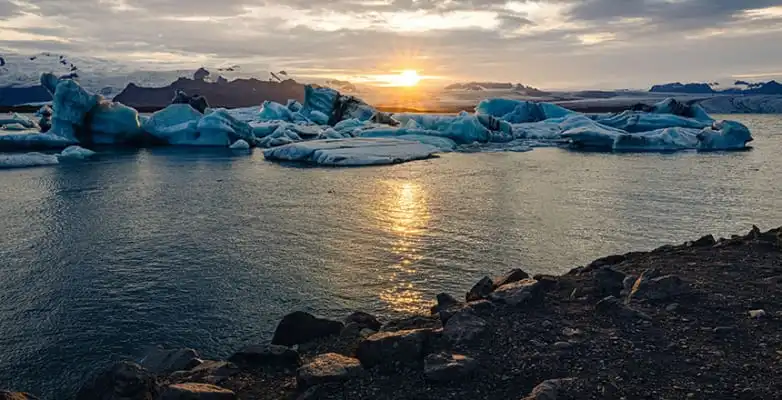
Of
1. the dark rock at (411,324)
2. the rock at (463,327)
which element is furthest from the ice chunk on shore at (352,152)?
the rock at (463,327)

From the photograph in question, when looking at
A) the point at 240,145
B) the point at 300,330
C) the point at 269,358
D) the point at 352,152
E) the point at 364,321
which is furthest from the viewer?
the point at 240,145

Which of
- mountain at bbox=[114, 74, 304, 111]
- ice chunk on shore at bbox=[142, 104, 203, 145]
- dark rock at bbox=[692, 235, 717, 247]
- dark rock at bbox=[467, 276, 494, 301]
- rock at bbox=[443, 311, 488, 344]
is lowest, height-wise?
dark rock at bbox=[467, 276, 494, 301]

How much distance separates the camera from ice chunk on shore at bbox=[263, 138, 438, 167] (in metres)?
18.8

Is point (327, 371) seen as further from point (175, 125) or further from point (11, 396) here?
point (175, 125)

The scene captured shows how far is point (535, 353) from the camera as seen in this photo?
368 centimetres

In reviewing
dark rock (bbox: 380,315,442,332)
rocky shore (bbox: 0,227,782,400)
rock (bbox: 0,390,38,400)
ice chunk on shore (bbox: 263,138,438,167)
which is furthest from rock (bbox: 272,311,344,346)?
ice chunk on shore (bbox: 263,138,438,167)

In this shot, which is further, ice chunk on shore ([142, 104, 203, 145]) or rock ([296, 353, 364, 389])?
ice chunk on shore ([142, 104, 203, 145])

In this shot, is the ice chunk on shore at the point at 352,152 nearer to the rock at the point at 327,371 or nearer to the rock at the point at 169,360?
the rock at the point at 169,360

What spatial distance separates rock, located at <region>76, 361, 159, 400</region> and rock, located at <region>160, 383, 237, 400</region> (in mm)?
253

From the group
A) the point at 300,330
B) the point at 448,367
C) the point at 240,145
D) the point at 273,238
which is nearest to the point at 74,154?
the point at 240,145

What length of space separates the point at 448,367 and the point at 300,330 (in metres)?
1.71

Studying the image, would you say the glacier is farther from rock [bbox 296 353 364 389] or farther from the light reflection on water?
rock [bbox 296 353 364 389]

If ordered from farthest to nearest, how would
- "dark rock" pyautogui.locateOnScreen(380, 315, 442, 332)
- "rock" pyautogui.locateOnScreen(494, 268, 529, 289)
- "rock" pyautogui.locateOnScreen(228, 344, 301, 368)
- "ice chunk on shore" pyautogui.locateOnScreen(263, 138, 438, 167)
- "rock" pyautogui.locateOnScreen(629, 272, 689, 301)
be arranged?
"ice chunk on shore" pyautogui.locateOnScreen(263, 138, 438, 167), "rock" pyautogui.locateOnScreen(494, 268, 529, 289), "dark rock" pyautogui.locateOnScreen(380, 315, 442, 332), "rock" pyautogui.locateOnScreen(629, 272, 689, 301), "rock" pyautogui.locateOnScreen(228, 344, 301, 368)

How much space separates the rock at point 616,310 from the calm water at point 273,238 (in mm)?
2047
